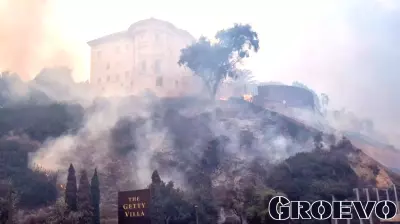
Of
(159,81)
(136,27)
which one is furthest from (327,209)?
(136,27)

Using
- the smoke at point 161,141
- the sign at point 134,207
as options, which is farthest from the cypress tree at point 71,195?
the smoke at point 161,141

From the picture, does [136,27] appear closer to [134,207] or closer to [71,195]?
[71,195]

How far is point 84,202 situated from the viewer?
4266cm

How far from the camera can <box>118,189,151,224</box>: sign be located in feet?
119

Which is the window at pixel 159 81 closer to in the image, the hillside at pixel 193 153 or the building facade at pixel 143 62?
the building facade at pixel 143 62

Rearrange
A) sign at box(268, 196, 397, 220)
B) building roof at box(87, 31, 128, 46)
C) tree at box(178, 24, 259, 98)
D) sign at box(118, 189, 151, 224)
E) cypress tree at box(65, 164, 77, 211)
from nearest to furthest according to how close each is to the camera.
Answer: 1. sign at box(118, 189, 151, 224)
2. sign at box(268, 196, 397, 220)
3. cypress tree at box(65, 164, 77, 211)
4. tree at box(178, 24, 259, 98)
5. building roof at box(87, 31, 128, 46)

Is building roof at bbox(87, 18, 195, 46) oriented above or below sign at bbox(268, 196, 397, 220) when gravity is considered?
above

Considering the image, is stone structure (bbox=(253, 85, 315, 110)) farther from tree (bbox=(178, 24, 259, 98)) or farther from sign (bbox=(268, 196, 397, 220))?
sign (bbox=(268, 196, 397, 220))

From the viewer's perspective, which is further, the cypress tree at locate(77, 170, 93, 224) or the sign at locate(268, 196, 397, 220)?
the cypress tree at locate(77, 170, 93, 224)

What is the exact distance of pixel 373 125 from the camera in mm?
84062

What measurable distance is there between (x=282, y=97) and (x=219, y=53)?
50.3ft

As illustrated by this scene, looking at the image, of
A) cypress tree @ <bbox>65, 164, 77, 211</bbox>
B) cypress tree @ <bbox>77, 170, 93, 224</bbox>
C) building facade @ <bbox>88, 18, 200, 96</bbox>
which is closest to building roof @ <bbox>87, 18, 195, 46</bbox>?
building facade @ <bbox>88, 18, 200, 96</bbox>

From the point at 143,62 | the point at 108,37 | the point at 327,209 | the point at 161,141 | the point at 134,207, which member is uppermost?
the point at 108,37

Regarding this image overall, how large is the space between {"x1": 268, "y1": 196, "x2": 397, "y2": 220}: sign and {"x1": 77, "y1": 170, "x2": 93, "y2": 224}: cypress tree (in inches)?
624
